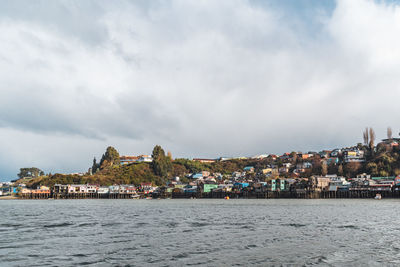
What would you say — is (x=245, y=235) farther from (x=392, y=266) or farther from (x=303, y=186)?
(x=303, y=186)

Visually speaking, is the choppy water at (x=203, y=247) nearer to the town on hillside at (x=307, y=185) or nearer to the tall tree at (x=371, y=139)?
the town on hillside at (x=307, y=185)

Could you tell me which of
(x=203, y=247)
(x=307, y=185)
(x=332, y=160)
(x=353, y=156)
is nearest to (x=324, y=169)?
(x=332, y=160)

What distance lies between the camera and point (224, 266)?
18062mm

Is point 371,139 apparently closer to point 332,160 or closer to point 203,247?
point 332,160

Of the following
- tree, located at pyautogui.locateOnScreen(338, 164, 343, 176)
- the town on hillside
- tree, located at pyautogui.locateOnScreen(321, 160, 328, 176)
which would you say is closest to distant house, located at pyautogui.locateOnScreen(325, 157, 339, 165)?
the town on hillside

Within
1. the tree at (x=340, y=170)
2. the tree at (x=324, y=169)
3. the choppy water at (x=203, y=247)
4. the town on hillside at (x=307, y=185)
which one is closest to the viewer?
the choppy water at (x=203, y=247)

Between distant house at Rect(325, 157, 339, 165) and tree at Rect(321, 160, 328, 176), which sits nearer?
tree at Rect(321, 160, 328, 176)

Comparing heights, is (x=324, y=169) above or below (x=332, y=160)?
below

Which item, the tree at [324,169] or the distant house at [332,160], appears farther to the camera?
the distant house at [332,160]

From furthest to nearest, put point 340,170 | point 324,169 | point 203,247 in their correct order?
point 324,169 < point 340,170 < point 203,247

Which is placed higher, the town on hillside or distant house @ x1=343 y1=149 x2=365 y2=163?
distant house @ x1=343 y1=149 x2=365 y2=163

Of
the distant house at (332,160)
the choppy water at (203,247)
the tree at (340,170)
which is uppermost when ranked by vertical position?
the distant house at (332,160)

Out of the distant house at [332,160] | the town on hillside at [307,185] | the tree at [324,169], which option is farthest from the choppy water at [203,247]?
the distant house at [332,160]

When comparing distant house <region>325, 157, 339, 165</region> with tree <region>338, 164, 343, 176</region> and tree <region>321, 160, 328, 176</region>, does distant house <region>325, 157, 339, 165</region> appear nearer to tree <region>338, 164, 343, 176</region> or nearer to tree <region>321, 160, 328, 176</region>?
tree <region>321, 160, 328, 176</region>
